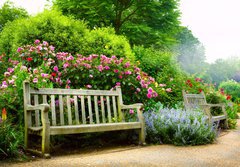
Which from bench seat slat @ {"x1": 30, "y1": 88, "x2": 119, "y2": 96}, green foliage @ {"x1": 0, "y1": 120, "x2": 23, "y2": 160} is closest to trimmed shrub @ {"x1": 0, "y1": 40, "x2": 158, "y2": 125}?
bench seat slat @ {"x1": 30, "y1": 88, "x2": 119, "y2": 96}

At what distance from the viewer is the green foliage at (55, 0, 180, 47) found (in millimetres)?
15547

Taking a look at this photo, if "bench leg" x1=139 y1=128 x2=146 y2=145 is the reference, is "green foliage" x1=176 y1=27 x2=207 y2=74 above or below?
above

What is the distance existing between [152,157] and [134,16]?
1362cm

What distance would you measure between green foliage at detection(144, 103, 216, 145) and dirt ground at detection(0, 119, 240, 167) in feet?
0.71

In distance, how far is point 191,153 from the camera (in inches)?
184

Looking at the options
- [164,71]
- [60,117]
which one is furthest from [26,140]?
[164,71]

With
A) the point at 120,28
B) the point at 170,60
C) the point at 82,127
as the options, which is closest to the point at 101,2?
the point at 120,28

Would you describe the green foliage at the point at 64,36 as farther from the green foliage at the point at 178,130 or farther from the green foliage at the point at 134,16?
the green foliage at the point at 134,16

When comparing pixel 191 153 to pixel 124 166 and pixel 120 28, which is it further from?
pixel 120 28

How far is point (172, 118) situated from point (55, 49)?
3365 mm

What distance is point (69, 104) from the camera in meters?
4.93

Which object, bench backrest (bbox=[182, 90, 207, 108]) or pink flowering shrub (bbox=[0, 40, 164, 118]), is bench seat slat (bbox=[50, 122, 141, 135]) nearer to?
pink flowering shrub (bbox=[0, 40, 164, 118])

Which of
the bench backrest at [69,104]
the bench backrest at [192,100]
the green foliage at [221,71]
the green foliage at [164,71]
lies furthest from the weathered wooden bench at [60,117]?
the green foliage at [221,71]

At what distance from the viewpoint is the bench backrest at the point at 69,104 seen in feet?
15.1
